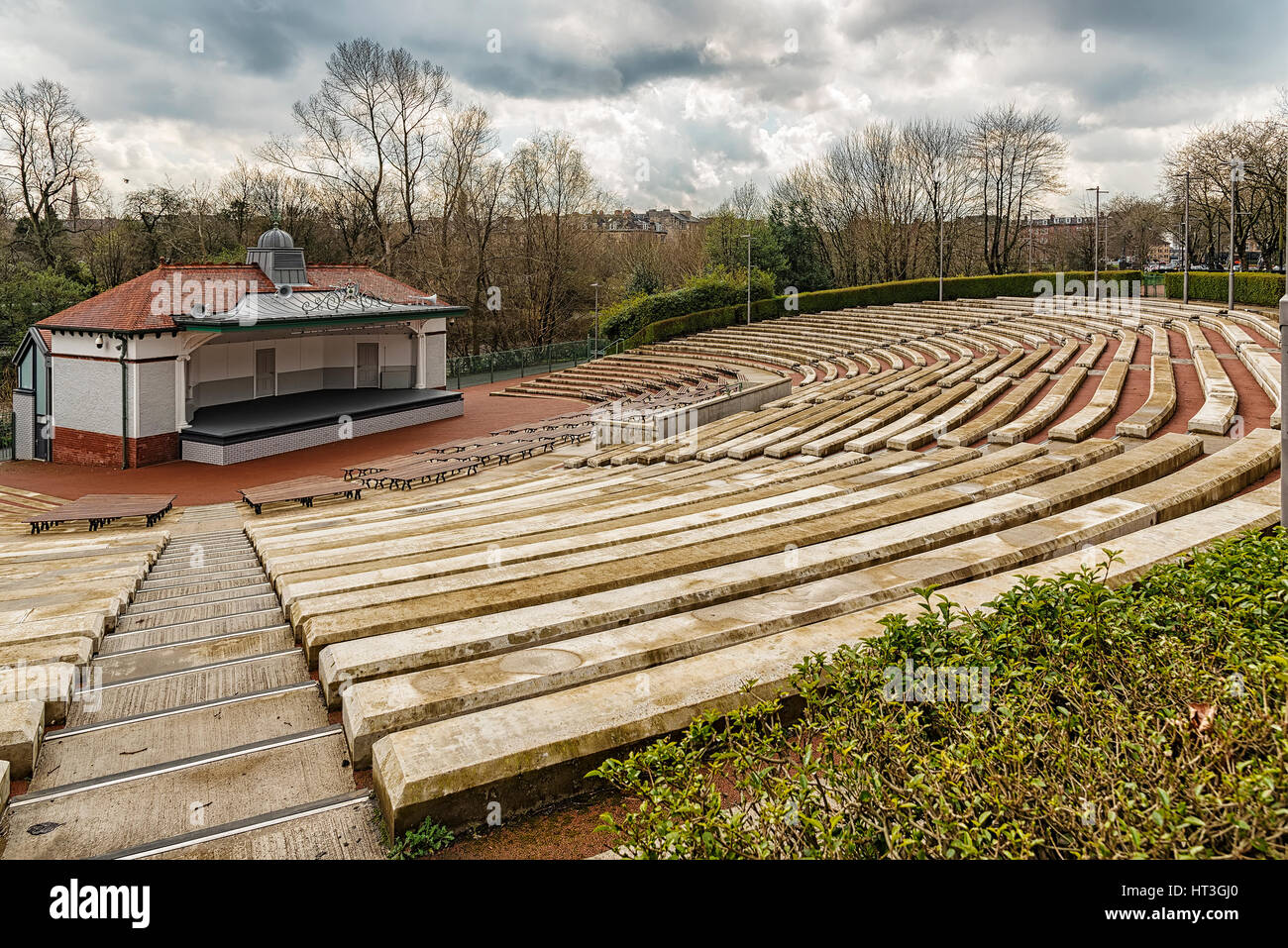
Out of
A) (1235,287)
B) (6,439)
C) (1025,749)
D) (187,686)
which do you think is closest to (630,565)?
(187,686)

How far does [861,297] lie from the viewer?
5178 cm

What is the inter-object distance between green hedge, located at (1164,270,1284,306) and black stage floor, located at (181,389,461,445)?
32731 mm

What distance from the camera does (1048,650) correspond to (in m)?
4.39

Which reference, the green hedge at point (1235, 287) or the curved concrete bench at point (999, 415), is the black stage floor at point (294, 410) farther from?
the green hedge at point (1235, 287)

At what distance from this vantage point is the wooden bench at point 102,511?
647 inches

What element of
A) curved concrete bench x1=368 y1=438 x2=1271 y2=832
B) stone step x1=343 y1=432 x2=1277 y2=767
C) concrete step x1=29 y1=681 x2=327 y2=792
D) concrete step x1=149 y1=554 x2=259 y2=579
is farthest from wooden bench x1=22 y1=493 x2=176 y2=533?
curved concrete bench x1=368 y1=438 x2=1271 y2=832

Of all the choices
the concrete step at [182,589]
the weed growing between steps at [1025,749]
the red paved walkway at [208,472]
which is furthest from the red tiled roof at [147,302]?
the weed growing between steps at [1025,749]

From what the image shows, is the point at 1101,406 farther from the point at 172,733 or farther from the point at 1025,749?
the point at 172,733

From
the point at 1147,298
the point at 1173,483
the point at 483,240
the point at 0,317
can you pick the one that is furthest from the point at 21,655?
the point at 483,240

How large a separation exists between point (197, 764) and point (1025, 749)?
404cm

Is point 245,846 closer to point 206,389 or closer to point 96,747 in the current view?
point 96,747

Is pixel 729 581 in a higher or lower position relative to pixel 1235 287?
lower

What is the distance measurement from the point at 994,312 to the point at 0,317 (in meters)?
45.7

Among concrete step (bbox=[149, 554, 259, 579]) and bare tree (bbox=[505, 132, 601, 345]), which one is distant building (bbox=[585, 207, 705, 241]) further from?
concrete step (bbox=[149, 554, 259, 579])
